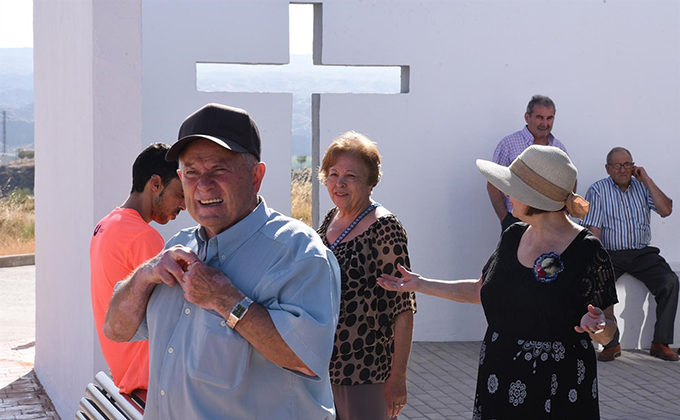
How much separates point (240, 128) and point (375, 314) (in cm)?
175

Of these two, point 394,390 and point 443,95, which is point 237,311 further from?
point 443,95

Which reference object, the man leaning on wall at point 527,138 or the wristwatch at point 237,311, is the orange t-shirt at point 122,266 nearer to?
the wristwatch at point 237,311

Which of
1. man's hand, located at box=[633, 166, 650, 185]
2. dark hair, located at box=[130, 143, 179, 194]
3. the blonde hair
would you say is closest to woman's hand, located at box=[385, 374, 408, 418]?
the blonde hair

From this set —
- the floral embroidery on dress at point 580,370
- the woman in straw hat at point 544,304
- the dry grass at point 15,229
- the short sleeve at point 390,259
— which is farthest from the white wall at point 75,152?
the dry grass at point 15,229

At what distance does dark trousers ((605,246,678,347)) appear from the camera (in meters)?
8.20

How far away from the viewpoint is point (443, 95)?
27.4ft

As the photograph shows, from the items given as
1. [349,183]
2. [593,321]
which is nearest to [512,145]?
[349,183]

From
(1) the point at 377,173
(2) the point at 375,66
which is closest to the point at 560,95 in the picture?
(2) the point at 375,66

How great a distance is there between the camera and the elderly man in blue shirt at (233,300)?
7.29 feet

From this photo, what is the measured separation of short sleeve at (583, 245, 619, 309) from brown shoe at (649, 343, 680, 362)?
5102 millimetres

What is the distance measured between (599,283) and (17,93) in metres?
127

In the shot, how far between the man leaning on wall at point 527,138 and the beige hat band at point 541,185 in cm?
427

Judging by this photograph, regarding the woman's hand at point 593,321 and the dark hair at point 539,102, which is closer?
the woman's hand at point 593,321

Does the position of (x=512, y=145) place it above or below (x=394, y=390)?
above
